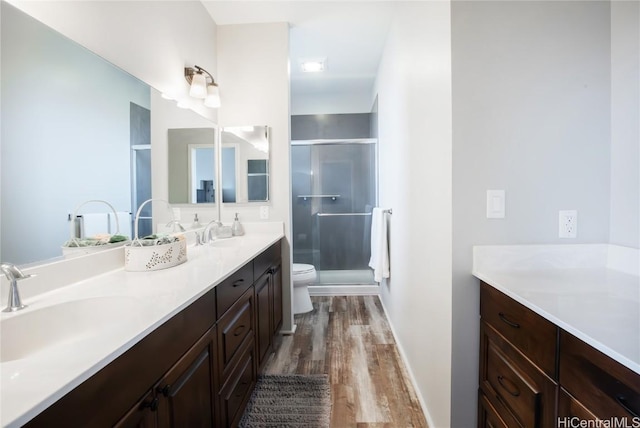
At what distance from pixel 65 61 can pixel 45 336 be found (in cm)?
97

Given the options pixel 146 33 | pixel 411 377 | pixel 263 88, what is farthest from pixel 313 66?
pixel 411 377

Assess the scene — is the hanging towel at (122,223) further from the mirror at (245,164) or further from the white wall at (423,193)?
the white wall at (423,193)

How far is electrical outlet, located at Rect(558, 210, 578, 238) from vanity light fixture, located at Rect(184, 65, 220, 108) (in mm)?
2216

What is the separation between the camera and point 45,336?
32.9 inches

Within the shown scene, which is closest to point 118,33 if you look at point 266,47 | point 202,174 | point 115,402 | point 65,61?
point 65,61

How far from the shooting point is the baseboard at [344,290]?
11.6 ft

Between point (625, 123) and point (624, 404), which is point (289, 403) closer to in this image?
point (624, 404)

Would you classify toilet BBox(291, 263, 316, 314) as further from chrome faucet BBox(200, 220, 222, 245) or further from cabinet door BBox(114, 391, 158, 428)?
cabinet door BBox(114, 391, 158, 428)

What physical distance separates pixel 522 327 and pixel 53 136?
5.60ft

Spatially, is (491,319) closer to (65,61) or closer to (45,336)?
(45,336)

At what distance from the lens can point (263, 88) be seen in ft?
8.00

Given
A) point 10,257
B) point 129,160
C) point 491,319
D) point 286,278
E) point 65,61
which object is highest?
point 65,61

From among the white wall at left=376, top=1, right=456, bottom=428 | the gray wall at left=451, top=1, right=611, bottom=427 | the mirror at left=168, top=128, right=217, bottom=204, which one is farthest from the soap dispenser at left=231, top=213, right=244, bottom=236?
the gray wall at left=451, top=1, right=611, bottom=427

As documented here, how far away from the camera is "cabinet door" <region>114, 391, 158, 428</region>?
0.67 m
